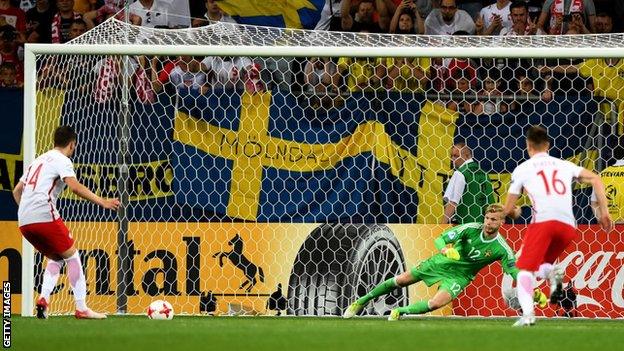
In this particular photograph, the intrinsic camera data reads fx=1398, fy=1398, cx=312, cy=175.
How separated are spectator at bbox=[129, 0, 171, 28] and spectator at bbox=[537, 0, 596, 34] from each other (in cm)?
459

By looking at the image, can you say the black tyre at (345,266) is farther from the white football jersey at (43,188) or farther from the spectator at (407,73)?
the white football jersey at (43,188)

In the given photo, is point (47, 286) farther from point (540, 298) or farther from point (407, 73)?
point (407, 73)

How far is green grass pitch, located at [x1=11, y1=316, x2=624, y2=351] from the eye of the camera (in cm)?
940

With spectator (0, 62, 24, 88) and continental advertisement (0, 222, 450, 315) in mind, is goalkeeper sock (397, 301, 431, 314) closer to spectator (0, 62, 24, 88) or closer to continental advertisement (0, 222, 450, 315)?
continental advertisement (0, 222, 450, 315)

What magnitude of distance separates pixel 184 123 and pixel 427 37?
273cm

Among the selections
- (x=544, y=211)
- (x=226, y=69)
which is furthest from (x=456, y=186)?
(x=544, y=211)

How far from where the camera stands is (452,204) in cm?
1462

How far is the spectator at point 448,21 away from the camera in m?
17.1

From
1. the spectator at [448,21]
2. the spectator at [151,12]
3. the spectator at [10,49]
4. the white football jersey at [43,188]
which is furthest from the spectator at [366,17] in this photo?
the white football jersey at [43,188]

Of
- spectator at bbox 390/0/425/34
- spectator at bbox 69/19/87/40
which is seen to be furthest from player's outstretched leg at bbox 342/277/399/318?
spectator at bbox 69/19/87/40

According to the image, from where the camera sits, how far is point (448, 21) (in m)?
17.2

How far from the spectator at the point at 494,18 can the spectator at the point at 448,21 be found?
0.38 feet

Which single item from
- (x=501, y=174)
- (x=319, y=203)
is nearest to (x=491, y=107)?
(x=501, y=174)

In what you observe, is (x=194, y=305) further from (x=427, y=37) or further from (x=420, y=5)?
(x=420, y=5)
